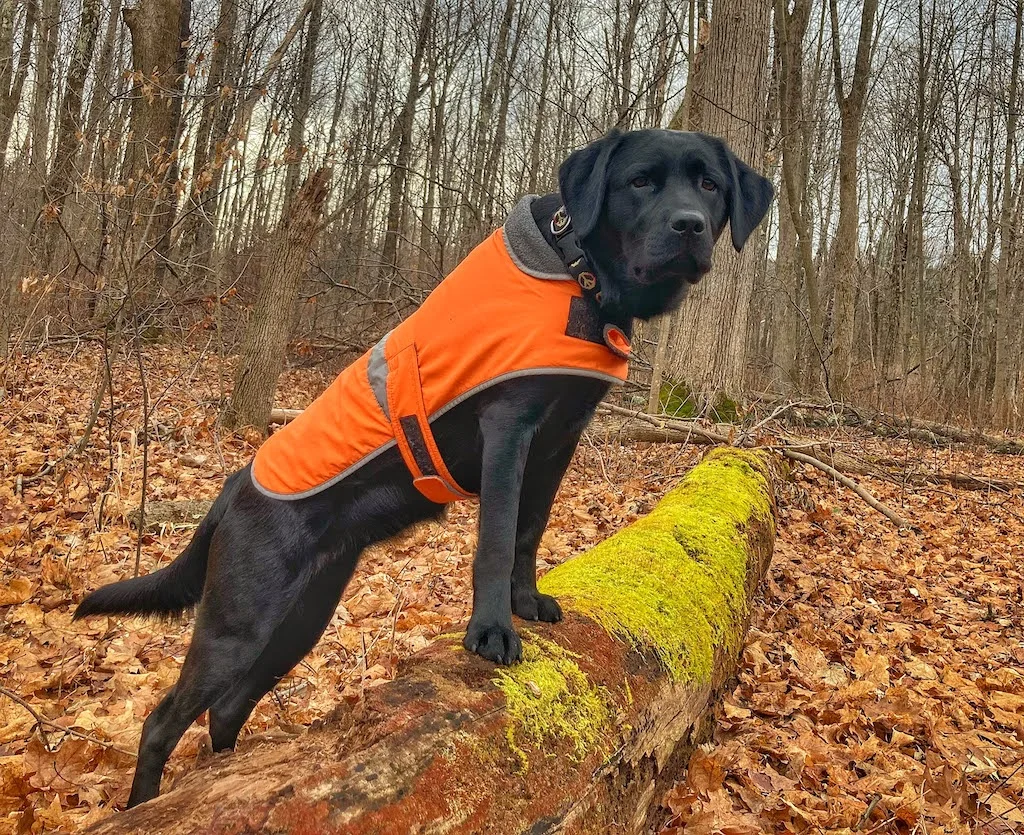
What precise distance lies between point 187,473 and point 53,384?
A: 8.53ft

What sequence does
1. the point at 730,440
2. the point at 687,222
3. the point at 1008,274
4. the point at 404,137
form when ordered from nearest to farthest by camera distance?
the point at 687,222
the point at 730,440
the point at 404,137
the point at 1008,274

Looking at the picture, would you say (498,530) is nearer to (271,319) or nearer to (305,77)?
(271,319)

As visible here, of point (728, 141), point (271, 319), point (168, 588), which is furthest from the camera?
point (728, 141)

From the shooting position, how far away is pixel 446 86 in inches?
801

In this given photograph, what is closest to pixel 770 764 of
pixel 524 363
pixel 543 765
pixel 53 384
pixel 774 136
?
pixel 543 765

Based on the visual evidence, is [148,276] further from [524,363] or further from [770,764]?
[770,764]

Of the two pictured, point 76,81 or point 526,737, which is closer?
point 526,737

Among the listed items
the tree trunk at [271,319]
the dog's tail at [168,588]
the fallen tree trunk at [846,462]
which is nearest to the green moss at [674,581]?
the dog's tail at [168,588]

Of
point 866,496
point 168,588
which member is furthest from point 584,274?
point 866,496

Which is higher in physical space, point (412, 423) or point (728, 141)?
point (728, 141)

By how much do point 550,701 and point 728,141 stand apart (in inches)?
303

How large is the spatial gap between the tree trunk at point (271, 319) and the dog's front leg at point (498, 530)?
6.09 m

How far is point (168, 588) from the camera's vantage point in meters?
2.58

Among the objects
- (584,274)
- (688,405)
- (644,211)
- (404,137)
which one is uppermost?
(404,137)
